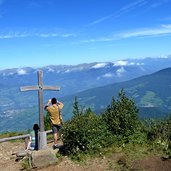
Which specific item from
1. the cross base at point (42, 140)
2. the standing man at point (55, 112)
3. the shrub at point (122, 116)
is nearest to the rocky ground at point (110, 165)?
the cross base at point (42, 140)

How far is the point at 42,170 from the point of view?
1427cm

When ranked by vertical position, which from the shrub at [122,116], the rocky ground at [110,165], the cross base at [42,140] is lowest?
the rocky ground at [110,165]

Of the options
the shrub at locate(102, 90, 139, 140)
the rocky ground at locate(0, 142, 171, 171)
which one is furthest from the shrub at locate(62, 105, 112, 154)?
the shrub at locate(102, 90, 139, 140)

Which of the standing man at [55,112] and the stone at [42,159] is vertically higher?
the standing man at [55,112]

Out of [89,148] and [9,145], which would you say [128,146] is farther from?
[9,145]

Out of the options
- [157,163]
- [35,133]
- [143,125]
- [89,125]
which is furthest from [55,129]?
[157,163]

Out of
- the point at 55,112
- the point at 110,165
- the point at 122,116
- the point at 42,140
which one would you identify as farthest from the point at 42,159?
the point at 122,116

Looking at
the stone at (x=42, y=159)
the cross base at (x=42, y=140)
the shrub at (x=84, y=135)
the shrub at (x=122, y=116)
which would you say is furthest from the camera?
the cross base at (x=42, y=140)

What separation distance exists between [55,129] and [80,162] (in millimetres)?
3498

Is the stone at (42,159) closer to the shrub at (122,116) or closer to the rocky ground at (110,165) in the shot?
the rocky ground at (110,165)

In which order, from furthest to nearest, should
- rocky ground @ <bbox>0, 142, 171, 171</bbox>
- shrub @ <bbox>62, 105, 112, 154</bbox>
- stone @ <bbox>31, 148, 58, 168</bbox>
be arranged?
1. shrub @ <bbox>62, 105, 112, 154</bbox>
2. stone @ <bbox>31, 148, 58, 168</bbox>
3. rocky ground @ <bbox>0, 142, 171, 171</bbox>

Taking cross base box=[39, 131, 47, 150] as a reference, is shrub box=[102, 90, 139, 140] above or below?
above

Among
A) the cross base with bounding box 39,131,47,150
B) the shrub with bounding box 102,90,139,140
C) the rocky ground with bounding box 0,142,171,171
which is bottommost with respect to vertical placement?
the rocky ground with bounding box 0,142,171,171

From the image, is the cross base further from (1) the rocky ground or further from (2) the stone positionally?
(2) the stone
